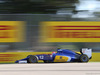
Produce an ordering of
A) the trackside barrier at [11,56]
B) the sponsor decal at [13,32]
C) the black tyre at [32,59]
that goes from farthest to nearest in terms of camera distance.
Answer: the sponsor decal at [13,32] → the trackside barrier at [11,56] → the black tyre at [32,59]

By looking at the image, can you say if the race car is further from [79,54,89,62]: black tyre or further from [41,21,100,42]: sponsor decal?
[41,21,100,42]: sponsor decal

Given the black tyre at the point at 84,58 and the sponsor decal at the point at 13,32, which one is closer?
the black tyre at the point at 84,58

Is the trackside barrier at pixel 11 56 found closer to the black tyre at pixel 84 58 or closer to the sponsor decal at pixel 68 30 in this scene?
the sponsor decal at pixel 68 30

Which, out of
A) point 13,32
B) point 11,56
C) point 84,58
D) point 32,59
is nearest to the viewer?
point 32,59

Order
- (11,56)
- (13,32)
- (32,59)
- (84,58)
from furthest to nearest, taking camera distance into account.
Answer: (13,32)
(11,56)
(84,58)
(32,59)

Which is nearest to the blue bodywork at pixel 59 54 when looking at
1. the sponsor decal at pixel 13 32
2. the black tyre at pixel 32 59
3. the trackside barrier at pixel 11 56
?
the black tyre at pixel 32 59

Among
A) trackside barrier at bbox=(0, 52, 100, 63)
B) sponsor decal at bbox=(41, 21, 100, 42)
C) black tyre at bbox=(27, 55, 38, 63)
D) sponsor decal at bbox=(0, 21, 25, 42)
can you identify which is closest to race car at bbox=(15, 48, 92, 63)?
black tyre at bbox=(27, 55, 38, 63)

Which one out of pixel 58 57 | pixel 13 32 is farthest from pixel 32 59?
pixel 13 32

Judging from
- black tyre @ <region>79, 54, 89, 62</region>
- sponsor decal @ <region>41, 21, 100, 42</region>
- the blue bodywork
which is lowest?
black tyre @ <region>79, 54, 89, 62</region>

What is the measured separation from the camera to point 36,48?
848cm

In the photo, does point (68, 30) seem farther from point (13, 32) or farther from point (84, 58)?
point (13, 32)

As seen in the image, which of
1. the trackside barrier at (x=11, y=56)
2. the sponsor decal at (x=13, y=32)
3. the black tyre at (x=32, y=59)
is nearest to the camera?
the black tyre at (x=32, y=59)
